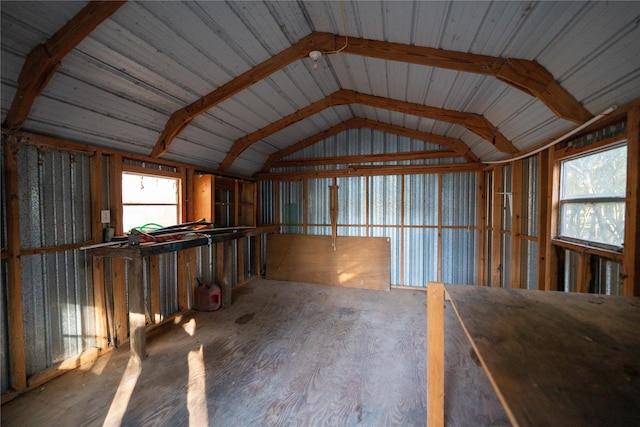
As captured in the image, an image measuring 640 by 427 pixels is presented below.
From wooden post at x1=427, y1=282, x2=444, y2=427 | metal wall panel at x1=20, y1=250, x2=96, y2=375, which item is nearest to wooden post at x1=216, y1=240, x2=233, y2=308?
metal wall panel at x1=20, y1=250, x2=96, y2=375

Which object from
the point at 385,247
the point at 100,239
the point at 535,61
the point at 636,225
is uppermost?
the point at 535,61

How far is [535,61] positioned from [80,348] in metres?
5.50

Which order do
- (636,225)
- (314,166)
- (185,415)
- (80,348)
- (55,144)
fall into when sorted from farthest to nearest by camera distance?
(314,166), (80,348), (55,144), (185,415), (636,225)

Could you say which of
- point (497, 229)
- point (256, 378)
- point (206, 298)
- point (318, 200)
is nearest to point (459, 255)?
point (497, 229)

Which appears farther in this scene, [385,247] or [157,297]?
[385,247]

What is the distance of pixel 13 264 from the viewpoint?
2250 millimetres

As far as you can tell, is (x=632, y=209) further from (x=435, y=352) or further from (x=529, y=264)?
(x=435, y=352)

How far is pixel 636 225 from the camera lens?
182cm

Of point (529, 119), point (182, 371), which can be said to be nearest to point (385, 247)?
point (529, 119)

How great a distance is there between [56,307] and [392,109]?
4.86 m

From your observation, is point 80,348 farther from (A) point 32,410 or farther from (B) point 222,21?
(B) point 222,21

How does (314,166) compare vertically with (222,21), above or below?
below

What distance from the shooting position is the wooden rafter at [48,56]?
1789 millimetres

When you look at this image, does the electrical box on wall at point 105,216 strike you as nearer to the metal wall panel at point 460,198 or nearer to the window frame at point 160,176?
the window frame at point 160,176
